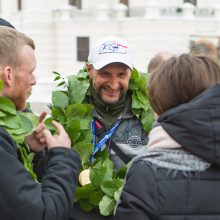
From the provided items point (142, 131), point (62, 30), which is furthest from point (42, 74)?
point (142, 131)

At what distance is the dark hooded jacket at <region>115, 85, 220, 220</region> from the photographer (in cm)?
192

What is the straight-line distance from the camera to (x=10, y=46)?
2160mm

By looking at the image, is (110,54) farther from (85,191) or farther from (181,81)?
(181,81)

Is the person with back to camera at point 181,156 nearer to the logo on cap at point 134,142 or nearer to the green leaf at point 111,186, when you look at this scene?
the green leaf at point 111,186

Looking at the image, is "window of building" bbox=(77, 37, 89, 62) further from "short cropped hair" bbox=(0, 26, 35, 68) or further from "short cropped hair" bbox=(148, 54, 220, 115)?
"short cropped hair" bbox=(148, 54, 220, 115)

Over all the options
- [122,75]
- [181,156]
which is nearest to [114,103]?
[122,75]

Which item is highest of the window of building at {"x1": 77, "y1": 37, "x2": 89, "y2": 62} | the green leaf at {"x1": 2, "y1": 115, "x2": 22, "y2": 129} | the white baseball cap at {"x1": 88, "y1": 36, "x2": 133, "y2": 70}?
the white baseball cap at {"x1": 88, "y1": 36, "x2": 133, "y2": 70}

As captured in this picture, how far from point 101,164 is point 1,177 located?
98 centimetres

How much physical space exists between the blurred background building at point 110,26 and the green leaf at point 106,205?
18.1 meters

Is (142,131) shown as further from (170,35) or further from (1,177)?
(170,35)

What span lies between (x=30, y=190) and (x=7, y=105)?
1.19ft

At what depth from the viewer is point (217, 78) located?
80.1 inches

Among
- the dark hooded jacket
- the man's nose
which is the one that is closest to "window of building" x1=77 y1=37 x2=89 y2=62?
the man's nose

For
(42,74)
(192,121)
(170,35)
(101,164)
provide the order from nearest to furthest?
(192,121)
(101,164)
(170,35)
(42,74)
